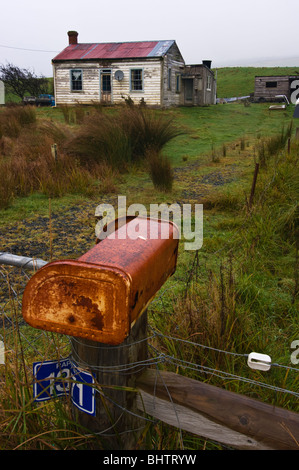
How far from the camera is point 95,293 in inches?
32.3

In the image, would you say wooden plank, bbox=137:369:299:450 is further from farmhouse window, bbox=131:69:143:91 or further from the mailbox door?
farmhouse window, bbox=131:69:143:91

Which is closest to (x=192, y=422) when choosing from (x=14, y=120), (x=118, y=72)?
(x=14, y=120)

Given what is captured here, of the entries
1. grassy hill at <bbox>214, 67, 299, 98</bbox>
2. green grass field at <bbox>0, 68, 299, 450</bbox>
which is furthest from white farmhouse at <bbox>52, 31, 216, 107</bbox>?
grassy hill at <bbox>214, 67, 299, 98</bbox>

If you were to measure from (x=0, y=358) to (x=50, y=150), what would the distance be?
6360 mm

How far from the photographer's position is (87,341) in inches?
38.4

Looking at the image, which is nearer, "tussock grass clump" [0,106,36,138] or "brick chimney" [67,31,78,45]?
"tussock grass clump" [0,106,36,138]

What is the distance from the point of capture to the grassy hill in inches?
1612

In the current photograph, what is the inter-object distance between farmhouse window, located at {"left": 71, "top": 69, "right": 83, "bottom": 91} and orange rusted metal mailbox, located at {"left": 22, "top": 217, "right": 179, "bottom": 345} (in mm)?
21404

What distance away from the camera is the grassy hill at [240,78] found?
1612 inches

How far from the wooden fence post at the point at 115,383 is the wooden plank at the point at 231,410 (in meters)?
0.06

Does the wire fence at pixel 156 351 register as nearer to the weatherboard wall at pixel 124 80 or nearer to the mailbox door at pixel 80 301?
the mailbox door at pixel 80 301

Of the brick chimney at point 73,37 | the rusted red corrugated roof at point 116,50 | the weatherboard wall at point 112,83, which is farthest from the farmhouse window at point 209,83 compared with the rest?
the brick chimney at point 73,37

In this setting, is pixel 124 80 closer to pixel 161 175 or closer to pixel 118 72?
pixel 118 72
